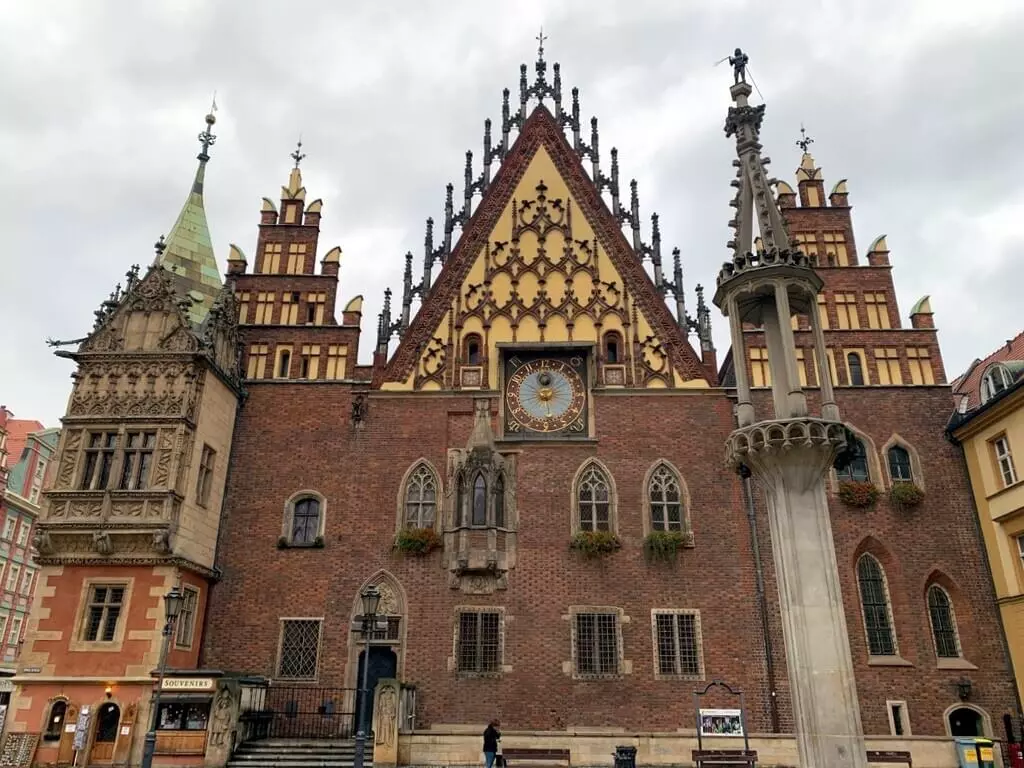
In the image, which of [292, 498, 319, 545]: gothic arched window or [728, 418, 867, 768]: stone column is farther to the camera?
[292, 498, 319, 545]: gothic arched window

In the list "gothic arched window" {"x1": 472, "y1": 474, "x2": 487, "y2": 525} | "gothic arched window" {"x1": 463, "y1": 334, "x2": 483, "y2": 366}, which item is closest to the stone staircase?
"gothic arched window" {"x1": 472, "y1": 474, "x2": 487, "y2": 525}

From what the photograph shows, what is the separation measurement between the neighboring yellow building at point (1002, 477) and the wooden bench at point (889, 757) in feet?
16.8

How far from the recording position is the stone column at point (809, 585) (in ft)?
38.0

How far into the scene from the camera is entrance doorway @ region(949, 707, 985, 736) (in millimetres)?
21516

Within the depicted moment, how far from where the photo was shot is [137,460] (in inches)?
863

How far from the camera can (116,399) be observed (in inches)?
891

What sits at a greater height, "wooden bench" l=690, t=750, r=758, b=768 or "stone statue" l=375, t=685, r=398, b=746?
"stone statue" l=375, t=685, r=398, b=746

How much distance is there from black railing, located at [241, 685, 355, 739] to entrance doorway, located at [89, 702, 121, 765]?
11.2 feet

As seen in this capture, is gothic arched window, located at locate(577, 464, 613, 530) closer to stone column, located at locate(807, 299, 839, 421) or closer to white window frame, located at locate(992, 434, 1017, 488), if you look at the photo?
stone column, located at locate(807, 299, 839, 421)

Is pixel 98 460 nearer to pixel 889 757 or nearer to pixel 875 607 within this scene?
pixel 889 757

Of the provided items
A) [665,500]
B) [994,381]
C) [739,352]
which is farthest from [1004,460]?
[739,352]

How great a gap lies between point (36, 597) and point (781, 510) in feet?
62.4

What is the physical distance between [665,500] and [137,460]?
15465 mm

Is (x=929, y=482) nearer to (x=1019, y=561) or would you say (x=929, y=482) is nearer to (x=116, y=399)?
(x=1019, y=561)
